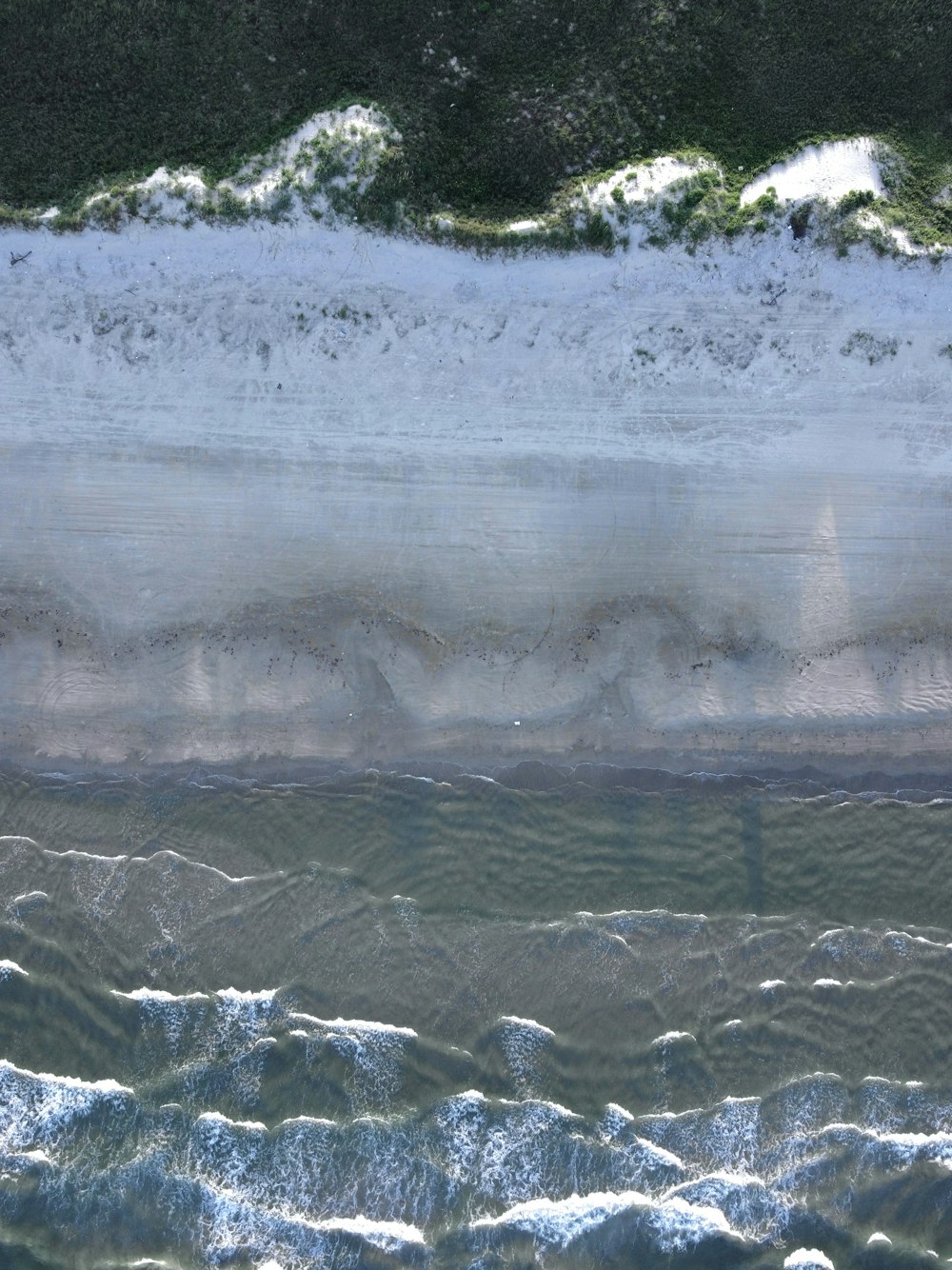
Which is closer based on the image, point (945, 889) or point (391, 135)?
point (391, 135)

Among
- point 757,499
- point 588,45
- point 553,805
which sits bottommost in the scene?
point 553,805

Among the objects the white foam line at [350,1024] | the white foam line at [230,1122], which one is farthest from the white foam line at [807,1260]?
the white foam line at [230,1122]

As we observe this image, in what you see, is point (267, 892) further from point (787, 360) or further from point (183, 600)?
point (787, 360)

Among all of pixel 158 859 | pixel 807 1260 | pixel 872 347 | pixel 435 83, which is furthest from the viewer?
pixel 158 859

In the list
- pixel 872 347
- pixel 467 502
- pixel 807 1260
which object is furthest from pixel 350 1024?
pixel 872 347

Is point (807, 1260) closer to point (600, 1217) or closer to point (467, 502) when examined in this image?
point (600, 1217)

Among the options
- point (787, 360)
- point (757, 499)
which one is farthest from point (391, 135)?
point (757, 499)
